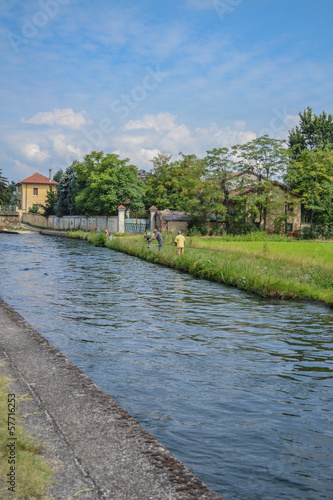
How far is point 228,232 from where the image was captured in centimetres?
5428

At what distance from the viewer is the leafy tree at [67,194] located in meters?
69.8

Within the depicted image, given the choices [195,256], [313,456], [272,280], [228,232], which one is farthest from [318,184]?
[313,456]

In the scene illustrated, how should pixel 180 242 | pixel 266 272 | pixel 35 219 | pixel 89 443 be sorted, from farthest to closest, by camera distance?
1. pixel 35 219
2. pixel 180 242
3. pixel 266 272
4. pixel 89 443

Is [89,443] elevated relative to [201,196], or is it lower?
lower

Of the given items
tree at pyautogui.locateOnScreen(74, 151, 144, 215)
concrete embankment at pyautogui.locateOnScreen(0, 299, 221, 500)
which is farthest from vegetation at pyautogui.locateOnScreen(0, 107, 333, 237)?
concrete embankment at pyautogui.locateOnScreen(0, 299, 221, 500)

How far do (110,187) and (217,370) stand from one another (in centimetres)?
5184

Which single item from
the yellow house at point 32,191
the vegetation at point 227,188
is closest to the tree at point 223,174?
the vegetation at point 227,188

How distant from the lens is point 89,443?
13.2 ft

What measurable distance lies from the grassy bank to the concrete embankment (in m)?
0.08

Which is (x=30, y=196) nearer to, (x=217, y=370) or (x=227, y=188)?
(x=227, y=188)

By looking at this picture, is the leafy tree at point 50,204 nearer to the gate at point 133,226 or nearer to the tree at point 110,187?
the tree at point 110,187

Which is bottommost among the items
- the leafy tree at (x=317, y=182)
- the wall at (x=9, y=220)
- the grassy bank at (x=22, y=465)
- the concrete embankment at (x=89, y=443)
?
the concrete embankment at (x=89, y=443)

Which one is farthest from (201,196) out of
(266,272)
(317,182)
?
(266,272)

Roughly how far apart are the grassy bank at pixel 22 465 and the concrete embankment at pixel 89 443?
3.3 inches
